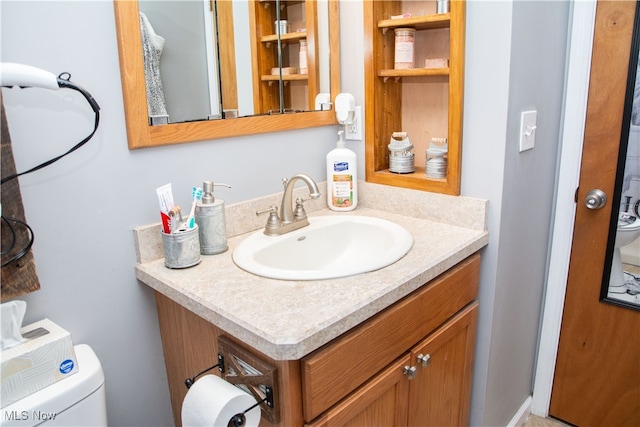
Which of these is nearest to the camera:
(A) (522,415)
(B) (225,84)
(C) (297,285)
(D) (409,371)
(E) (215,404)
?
(E) (215,404)

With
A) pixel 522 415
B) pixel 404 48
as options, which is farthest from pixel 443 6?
pixel 522 415

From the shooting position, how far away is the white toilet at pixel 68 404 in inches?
31.6

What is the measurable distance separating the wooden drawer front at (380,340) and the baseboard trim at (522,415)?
718 millimetres

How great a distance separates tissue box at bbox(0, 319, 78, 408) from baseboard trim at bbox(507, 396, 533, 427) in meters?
1.49

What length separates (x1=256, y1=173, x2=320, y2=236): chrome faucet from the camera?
127 centimetres

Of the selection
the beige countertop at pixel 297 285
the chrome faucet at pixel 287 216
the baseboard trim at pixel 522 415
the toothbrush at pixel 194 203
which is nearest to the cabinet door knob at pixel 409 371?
the beige countertop at pixel 297 285

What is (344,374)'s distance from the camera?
3.02 ft

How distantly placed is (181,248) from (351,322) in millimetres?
433

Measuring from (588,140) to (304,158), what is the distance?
0.91 m

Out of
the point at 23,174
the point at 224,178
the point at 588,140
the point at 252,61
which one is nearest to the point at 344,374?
the point at 224,178

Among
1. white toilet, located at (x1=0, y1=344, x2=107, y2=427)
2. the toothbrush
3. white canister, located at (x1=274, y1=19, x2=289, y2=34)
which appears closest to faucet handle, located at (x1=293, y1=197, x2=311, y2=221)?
the toothbrush

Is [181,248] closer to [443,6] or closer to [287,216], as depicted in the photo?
[287,216]

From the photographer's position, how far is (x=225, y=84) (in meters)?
1.25

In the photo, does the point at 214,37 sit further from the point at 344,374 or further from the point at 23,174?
the point at 344,374
